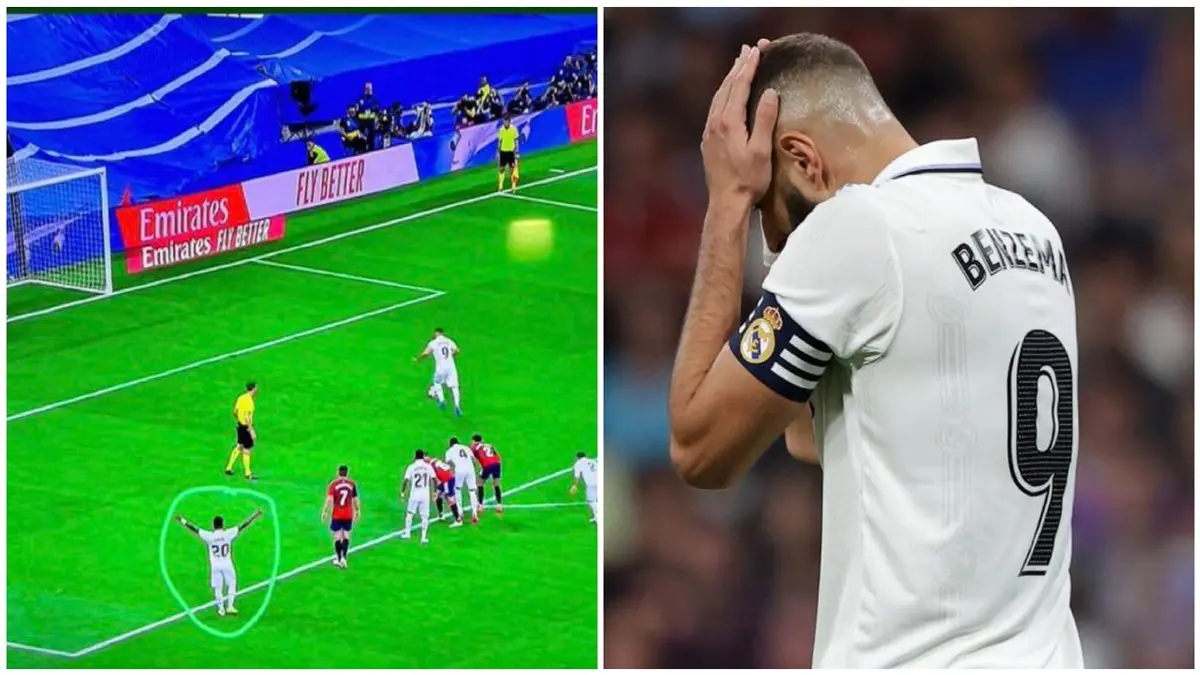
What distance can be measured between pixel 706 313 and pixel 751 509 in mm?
3737

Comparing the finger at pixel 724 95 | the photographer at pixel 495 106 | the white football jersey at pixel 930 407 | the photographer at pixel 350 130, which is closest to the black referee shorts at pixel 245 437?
the photographer at pixel 350 130

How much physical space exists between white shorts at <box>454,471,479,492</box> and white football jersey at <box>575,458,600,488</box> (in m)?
0.38

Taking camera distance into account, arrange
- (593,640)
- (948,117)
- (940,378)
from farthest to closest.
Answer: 1. (593,640)
2. (948,117)
3. (940,378)

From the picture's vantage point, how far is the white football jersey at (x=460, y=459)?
19.7 ft

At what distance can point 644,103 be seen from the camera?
5.70m

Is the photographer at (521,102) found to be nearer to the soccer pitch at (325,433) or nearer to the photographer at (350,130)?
the soccer pitch at (325,433)

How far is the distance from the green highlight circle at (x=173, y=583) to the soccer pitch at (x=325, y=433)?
17 mm

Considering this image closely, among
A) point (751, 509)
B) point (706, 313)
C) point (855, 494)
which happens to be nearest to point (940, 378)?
point (855, 494)

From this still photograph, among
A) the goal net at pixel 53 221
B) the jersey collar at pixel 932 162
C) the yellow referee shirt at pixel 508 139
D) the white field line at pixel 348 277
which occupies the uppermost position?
the yellow referee shirt at pixel 508 139

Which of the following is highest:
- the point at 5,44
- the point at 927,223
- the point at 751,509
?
the point at 5,44

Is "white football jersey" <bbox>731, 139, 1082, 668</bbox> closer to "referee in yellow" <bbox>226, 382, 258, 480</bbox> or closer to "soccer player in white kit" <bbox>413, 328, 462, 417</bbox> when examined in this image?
"soccer player in white kit" <bbox>413, 328, 462, 417</bbox>

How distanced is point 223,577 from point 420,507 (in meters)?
0.71

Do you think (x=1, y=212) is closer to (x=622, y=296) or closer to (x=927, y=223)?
(x=622, y=296)

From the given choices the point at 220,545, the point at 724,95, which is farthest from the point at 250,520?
the point at 724,95
